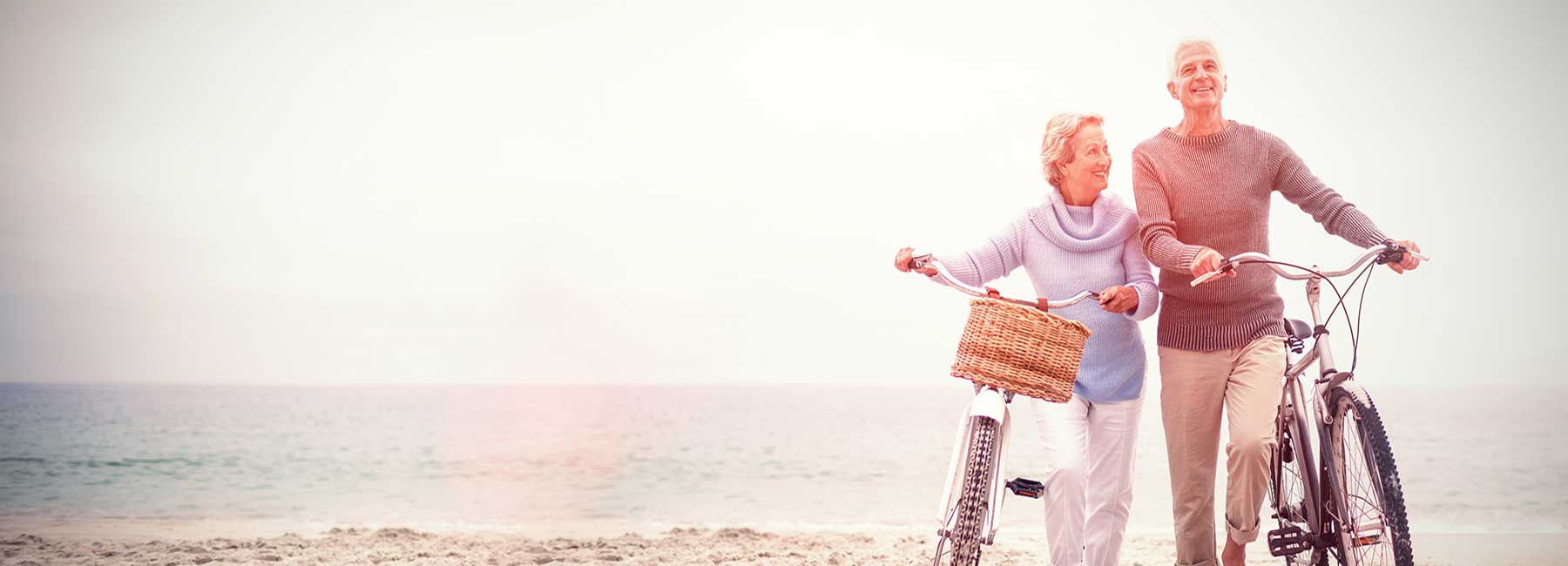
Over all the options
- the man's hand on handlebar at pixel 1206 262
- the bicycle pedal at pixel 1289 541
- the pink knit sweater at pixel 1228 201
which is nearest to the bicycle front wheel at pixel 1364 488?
the bicycle pedal at pixel 1289 541

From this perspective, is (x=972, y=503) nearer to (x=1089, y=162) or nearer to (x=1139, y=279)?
(x=1139, y=279)

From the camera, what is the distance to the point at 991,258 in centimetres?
329

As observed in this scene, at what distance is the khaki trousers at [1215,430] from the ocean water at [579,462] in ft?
9.66

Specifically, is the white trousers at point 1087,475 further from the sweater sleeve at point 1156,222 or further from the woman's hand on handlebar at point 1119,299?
the sweater sleeve at point 1156,222

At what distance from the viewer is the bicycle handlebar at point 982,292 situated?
2916mm

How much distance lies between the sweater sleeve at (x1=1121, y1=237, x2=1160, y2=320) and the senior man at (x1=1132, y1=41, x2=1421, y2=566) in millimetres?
78

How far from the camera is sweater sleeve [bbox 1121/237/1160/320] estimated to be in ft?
10.0

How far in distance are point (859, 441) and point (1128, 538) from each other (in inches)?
504

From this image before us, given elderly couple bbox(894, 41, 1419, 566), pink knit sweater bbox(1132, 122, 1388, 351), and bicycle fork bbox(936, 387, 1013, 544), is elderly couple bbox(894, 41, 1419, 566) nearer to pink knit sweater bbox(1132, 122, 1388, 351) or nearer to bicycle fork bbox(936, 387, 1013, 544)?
pink knit sweater bbox(1132, 122, 1388, 351)

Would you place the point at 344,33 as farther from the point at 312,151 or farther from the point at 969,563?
the point at 969,563

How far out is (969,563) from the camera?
2840 mm

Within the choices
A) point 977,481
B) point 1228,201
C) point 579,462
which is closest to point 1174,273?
point 1228,201

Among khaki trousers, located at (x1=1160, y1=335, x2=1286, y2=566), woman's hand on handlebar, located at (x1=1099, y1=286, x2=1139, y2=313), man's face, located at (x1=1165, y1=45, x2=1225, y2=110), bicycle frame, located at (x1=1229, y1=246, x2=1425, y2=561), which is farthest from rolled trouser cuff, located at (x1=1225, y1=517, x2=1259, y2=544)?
man's face, located at (x1=1165, y1=45, x2=1225, y2=110)

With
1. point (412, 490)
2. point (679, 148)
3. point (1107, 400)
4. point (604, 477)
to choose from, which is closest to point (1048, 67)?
point (679, 148)
